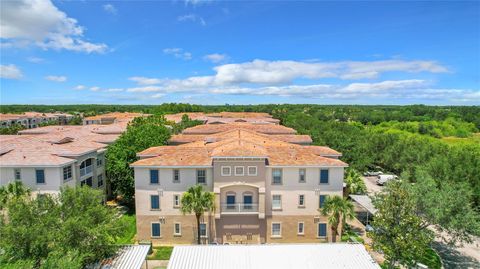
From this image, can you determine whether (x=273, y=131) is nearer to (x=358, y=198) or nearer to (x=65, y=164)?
(x=358, y=198)

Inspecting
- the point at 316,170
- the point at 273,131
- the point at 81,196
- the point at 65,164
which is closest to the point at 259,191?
the point at 316,170

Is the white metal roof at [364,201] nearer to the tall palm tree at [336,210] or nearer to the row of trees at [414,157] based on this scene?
the row of trees at [414,157]

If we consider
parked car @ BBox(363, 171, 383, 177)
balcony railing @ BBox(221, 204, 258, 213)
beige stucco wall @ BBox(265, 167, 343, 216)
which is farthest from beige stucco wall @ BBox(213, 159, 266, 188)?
parked car @ BBox(363, 171, 383, 177)

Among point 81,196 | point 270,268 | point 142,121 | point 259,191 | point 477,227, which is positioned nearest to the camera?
point 270,268

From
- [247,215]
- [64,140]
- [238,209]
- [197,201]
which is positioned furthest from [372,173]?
[64,140]

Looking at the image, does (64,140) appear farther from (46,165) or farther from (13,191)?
(13,191)
